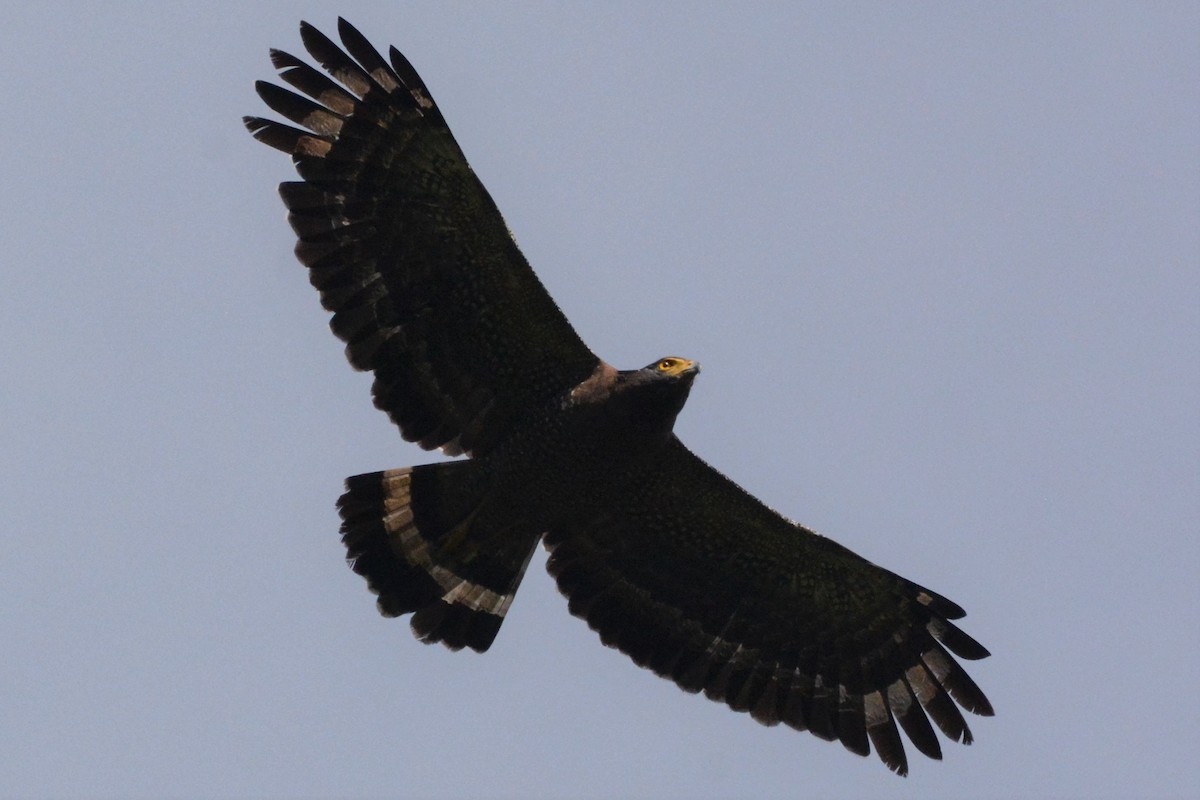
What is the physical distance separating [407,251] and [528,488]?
7.66 ft

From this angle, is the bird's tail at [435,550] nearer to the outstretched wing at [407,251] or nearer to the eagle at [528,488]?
the eagle at [528,488]

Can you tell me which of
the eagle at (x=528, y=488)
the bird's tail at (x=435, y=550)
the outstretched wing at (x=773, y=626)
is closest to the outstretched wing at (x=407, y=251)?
the eagle at (x=528, y=488)

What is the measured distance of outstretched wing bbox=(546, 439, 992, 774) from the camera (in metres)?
18.0

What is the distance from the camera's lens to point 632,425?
16828 mm

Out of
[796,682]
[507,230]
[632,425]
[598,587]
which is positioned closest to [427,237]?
[507,230]

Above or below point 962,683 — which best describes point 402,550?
below

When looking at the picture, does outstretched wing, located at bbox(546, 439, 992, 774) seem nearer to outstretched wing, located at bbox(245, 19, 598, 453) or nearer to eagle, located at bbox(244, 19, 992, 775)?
eagle, located at bbox(244, 19, 992, 775)

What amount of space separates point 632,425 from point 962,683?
13.6 feet

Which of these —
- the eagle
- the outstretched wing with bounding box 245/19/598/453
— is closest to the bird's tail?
the eagle

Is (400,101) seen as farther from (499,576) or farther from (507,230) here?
(499,576)

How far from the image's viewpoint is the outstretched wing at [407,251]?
16844 mm

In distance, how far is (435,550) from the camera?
1783 cm

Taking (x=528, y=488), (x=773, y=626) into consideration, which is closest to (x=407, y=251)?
(x=528, y=488)

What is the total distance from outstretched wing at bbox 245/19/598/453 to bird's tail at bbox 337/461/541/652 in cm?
54
